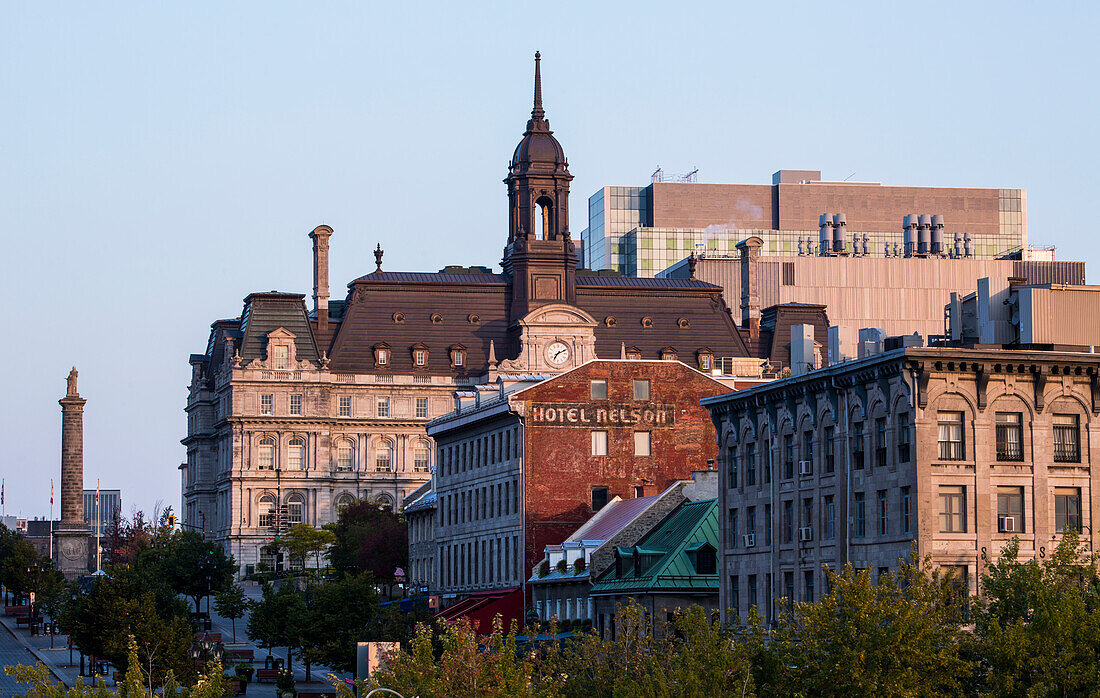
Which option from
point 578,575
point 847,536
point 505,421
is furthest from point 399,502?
point 847,536

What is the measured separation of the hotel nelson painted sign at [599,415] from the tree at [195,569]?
139 feet

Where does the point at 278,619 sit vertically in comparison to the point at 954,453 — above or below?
below

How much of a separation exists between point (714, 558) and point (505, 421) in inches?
908

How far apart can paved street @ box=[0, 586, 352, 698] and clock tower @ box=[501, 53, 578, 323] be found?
5025 centimetres

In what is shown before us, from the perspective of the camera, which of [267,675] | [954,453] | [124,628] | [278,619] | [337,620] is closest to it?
[954,453]

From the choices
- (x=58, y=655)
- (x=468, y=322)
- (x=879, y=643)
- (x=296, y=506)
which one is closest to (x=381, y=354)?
(x=468, y=322)

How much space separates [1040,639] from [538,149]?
443 feet

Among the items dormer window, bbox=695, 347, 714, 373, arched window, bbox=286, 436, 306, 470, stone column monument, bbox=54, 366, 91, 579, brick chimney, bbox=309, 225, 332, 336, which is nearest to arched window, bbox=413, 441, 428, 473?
arched window, bbox=286, 436, 306, 470

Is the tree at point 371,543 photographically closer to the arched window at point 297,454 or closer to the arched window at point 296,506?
the arched window at point 296,506

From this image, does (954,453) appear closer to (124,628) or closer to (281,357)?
(124,628)

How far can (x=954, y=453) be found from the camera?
7312 centimetres

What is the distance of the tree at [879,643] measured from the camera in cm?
5772

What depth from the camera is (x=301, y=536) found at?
159875mm

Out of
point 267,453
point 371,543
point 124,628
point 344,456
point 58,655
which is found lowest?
point 58,655
